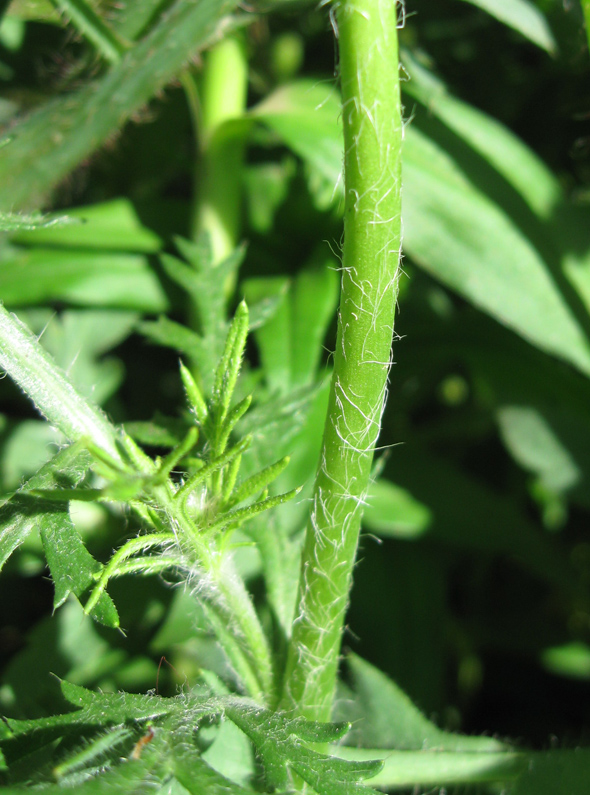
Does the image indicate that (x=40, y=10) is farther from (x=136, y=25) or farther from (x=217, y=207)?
(x=217, y=207)

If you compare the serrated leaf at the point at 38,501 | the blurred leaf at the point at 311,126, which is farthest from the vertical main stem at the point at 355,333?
the blurred leaf at the point at 311,126

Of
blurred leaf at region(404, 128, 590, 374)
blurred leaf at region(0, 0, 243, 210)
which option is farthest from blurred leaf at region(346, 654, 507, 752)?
blurred leaf at region(0, 0, 243, 210)

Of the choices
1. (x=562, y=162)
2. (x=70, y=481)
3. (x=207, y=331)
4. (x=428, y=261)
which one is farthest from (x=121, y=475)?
(x=562, y=162)

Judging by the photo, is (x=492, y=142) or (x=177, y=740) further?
(x=492, y=142)

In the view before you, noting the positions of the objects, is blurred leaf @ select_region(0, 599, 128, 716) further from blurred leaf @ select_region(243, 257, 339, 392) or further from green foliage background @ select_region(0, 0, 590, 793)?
blurred leaf @ select_region(243, 257, 339, 392)

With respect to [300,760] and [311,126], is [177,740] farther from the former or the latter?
[311,126]

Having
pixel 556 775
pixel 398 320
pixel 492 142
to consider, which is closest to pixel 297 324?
pixel 398 320
